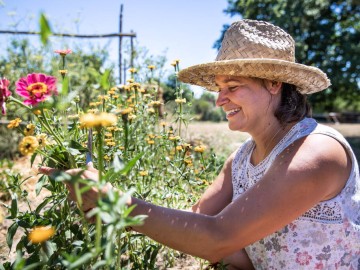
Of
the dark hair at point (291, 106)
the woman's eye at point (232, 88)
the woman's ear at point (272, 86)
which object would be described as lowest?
the dark hair at point (291, 106)

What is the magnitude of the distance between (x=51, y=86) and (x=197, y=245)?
576mm

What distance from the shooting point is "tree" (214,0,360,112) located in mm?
9875

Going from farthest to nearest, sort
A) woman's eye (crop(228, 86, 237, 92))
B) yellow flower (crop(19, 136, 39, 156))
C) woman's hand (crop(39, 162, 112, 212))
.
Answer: woman's eye (crop(228, 86, 237, 92))
woman's hand (crop(39, 162, 112, 212))
yellow flower (crop(19, 136, 39, 156))

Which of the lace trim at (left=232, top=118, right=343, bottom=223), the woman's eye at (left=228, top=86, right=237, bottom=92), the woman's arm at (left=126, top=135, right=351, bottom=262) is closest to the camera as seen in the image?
the woman's arm at (left=126, top=135, right=351, bottom=262)

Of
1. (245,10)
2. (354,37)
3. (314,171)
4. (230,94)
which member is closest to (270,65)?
(230,94)

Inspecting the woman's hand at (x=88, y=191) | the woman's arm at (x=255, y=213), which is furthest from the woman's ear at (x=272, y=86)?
the woman's hand at (x=88, y=191)

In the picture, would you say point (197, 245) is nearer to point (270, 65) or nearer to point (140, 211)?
point (140, 211)

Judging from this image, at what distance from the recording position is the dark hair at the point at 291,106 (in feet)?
4.68

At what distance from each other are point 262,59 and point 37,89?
750mm

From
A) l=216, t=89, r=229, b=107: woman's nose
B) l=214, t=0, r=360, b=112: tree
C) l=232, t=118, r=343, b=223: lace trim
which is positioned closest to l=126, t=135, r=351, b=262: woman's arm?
l=232, t=118, r=343, b=223: lace trim

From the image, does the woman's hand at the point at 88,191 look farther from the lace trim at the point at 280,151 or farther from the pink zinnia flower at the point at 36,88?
the lace trim at the point at 280,151

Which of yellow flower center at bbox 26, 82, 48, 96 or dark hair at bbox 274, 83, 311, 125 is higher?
yellow flower center at bbox 26, 82, 48, 96

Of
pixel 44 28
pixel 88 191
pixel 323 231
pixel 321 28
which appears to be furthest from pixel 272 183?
pixel 321 28

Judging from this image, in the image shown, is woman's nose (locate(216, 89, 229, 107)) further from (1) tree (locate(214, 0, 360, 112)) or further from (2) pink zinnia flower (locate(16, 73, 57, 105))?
(1) tree (locate(214, 0, 360, 112))
